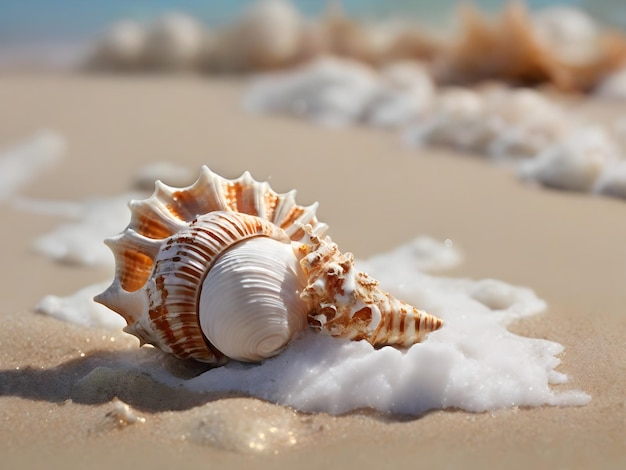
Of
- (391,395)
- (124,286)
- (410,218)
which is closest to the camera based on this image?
(391,395)

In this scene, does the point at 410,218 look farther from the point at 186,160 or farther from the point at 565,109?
the point at 565,109

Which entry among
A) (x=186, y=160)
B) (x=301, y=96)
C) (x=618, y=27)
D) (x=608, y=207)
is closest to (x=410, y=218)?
(x=608, y=207)

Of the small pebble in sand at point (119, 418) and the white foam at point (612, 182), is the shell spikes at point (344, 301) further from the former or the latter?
the white foam at point (612, 182)

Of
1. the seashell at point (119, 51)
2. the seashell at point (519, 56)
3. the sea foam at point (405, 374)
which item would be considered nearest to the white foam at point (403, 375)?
the sea foam at point (405, 374)

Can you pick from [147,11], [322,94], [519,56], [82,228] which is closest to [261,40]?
[322,94]

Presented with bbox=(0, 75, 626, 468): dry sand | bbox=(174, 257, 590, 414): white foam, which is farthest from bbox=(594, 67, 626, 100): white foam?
bbox=(174, 257, 590, 414): white foam

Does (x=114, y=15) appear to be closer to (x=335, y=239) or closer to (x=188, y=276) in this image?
(x=335, y=239)

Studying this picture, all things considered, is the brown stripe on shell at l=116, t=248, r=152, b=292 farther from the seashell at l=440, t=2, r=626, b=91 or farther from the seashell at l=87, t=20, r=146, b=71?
the seashell at l=87, t=20, r=146, b=71
